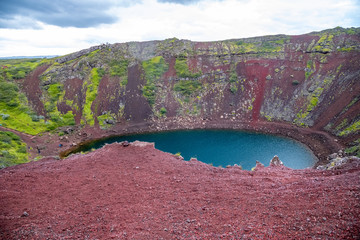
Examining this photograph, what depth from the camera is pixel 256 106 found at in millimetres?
57812

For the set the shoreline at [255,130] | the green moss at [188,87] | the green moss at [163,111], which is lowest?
the shoreline at [255,130]

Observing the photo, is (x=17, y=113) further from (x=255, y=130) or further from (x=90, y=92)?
(x=255, y=130)

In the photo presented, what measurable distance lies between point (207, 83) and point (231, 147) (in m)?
28.4

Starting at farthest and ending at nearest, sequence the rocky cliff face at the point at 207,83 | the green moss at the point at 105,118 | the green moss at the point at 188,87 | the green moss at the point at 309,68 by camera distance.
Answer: the green moss at the point at 188,87 → the green moss at the point at 309,68 → the green moss at the point at 105,118 → the rocky cliff face at the point at 207,83

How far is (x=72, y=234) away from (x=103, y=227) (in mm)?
1595

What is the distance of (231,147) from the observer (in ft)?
141

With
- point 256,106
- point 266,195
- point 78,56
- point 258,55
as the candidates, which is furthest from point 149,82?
point 266,195

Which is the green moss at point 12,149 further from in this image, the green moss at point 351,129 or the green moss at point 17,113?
the green moss at point 351,129

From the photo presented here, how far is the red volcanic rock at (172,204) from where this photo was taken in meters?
10.3

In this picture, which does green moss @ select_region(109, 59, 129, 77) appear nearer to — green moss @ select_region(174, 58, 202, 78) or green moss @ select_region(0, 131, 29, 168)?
green moss @ select_region(174, 58, 202, 78)

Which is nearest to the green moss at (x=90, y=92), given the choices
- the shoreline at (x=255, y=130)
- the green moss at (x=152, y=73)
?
the shoreline at (x=255, y=130)

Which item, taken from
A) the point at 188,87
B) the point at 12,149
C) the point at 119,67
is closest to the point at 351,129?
the point at 188,87

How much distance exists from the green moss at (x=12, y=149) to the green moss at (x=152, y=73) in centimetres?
3207

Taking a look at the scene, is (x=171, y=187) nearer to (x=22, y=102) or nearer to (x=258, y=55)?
(x=22, y=102)
